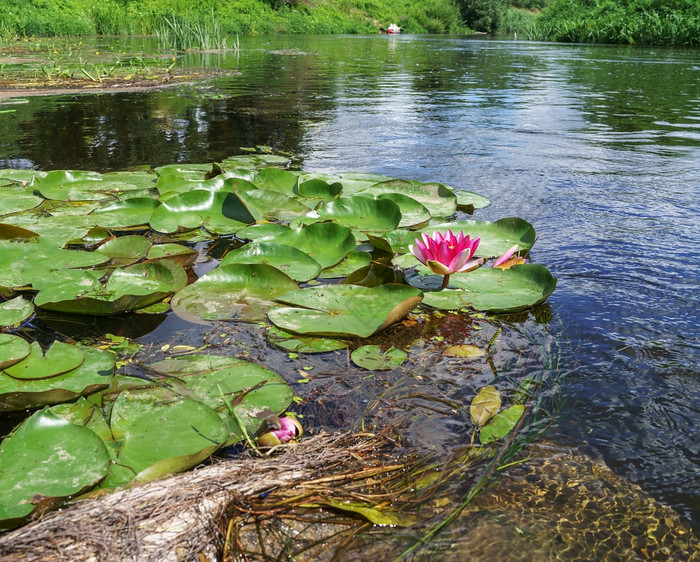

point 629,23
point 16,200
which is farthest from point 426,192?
point 629,23

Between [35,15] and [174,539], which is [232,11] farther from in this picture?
[174,539]

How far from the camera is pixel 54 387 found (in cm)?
137

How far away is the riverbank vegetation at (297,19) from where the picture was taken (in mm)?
15695

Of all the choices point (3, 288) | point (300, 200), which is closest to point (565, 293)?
point (300, 200)

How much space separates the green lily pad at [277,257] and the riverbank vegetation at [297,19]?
38.4 feet

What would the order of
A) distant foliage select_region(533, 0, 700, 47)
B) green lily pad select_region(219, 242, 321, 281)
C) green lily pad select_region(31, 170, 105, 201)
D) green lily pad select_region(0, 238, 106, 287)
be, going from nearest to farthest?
green lily pad select_region(0, 238, 106, 287)
green lily pad select_region(219, 242, 321, 281)
green lily pad select_region(31, 170, 105, 201)
distant foliage select_region(533, 0, 700, 47)

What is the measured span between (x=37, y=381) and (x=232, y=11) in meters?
27.4

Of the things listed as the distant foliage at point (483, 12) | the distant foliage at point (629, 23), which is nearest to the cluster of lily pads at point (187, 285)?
the distant foliage at point (629, 23)

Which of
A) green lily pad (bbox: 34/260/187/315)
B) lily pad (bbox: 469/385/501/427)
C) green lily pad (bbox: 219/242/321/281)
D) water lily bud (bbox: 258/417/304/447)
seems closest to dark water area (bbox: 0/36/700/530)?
lily pad (bbox: 469/385/501/427)

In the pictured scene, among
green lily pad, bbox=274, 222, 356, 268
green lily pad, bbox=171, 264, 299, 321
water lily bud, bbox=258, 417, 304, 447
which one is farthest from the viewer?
green lily pad, bbox=274, 222, 356, 268

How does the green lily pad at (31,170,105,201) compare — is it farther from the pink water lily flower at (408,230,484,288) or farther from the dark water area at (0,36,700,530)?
the pink water lily flower at (408,230,484,288)

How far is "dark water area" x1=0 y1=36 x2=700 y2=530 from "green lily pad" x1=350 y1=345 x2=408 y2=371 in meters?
0.44

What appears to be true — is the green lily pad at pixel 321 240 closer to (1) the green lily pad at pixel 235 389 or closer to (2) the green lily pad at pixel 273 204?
(2) the green lily pad at pixel 273 204

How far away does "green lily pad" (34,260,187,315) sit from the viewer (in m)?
1.78
